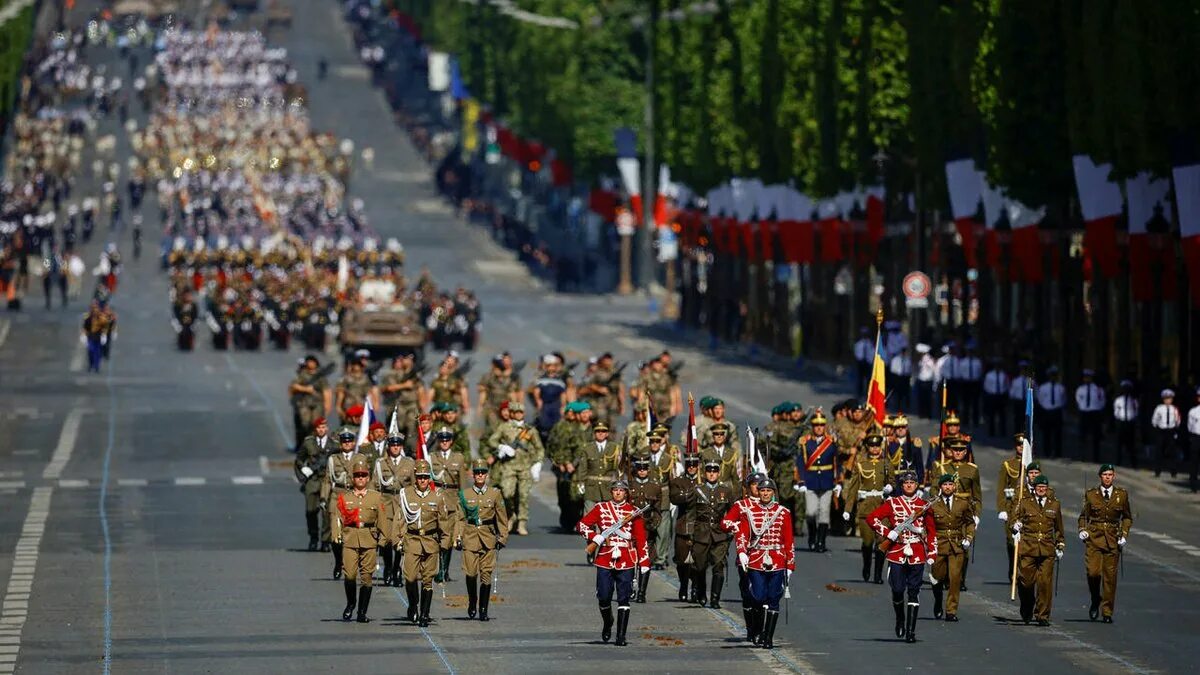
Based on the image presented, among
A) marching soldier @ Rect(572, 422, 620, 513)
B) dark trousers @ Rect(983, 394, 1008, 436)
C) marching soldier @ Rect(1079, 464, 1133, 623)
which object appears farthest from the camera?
dark trousers @ Rect(983, 394, 1008, 436)

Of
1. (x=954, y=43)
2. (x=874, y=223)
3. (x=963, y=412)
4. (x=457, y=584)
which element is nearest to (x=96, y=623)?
(x=457, y=584)

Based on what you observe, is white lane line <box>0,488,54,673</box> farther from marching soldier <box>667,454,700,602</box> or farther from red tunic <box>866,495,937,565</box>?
red tunic <box>866,495,937,565</box>

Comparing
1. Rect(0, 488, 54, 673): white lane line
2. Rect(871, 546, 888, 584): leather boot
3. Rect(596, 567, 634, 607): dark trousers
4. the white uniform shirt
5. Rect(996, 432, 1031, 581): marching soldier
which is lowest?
Rect(0, 488, 54, 673): white lane line

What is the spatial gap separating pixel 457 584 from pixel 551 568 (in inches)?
66.9

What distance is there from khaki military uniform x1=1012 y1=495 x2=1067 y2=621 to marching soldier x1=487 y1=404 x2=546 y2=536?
8710mm

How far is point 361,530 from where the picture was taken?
101 feet

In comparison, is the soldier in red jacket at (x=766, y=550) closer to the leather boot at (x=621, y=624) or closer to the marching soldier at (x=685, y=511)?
the leather boot at (x=621, y=624)

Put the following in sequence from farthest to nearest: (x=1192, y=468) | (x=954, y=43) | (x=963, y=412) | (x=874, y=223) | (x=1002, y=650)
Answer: (x=874, y=223) < (x=954, y=43) < (x=963, y=412) < (x=1192, y=468) < (x=1002, y=650)

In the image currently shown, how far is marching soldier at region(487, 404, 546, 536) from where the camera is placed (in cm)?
3825

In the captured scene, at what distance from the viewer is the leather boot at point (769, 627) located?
2889cm

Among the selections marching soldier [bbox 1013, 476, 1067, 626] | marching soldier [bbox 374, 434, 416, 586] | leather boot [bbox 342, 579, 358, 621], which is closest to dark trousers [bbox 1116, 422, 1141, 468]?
marching soldier [bbox 1013, 476, 1067, 626]

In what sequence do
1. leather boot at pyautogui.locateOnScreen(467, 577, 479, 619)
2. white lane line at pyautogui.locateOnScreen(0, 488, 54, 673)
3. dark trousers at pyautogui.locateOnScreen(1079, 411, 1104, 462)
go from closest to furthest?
white lane line at pyautogui.locateOnScreen(0, 488, 54, 673) < leather boot at pyautogui.locateOnScreen(467, 577, 479, 619) < dark trousers at pyautogui.locateOnScreen(1079, 411, 1104, 462)

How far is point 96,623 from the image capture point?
31312 millimetres

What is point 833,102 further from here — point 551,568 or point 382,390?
point 551,568
